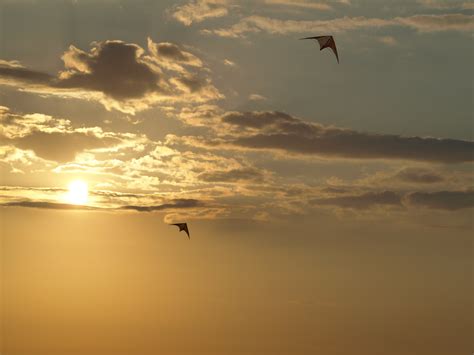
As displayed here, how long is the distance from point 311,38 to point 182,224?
4673 centimetres

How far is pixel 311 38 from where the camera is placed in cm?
11306

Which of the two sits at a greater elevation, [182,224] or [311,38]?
[311,38]

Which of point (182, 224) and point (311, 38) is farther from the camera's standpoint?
point (182, 224)

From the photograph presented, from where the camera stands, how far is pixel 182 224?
474ft
